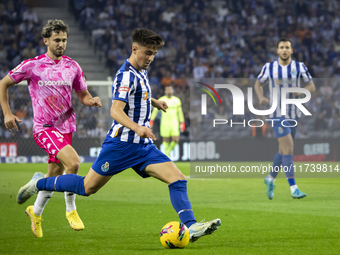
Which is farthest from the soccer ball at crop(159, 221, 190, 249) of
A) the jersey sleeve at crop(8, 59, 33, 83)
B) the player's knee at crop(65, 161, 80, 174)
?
the jersey sleeve at crop(8, 59, 33, 83)

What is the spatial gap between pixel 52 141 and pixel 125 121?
1.26 meters

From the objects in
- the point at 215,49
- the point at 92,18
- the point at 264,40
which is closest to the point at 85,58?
the point at 92,18

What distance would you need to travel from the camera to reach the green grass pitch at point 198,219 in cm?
412

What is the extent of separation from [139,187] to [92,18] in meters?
12.0

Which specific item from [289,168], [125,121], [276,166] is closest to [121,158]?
[125,121]

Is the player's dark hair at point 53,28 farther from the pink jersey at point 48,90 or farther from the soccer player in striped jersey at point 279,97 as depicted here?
the soccer player in striped jersey at point 279,97

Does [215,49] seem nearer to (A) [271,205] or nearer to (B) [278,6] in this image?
(B) [278,6]

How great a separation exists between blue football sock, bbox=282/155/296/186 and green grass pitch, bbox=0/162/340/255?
28cm

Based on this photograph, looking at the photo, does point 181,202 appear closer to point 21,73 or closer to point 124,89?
point 124,89

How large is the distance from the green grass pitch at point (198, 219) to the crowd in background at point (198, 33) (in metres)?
8.73

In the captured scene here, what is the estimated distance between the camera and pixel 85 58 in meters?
19.4

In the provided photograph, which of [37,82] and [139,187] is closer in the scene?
[37,82]

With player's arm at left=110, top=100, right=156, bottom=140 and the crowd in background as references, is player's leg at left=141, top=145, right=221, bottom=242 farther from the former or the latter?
the crowd in background

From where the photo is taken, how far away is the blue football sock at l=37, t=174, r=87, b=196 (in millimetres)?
4270
